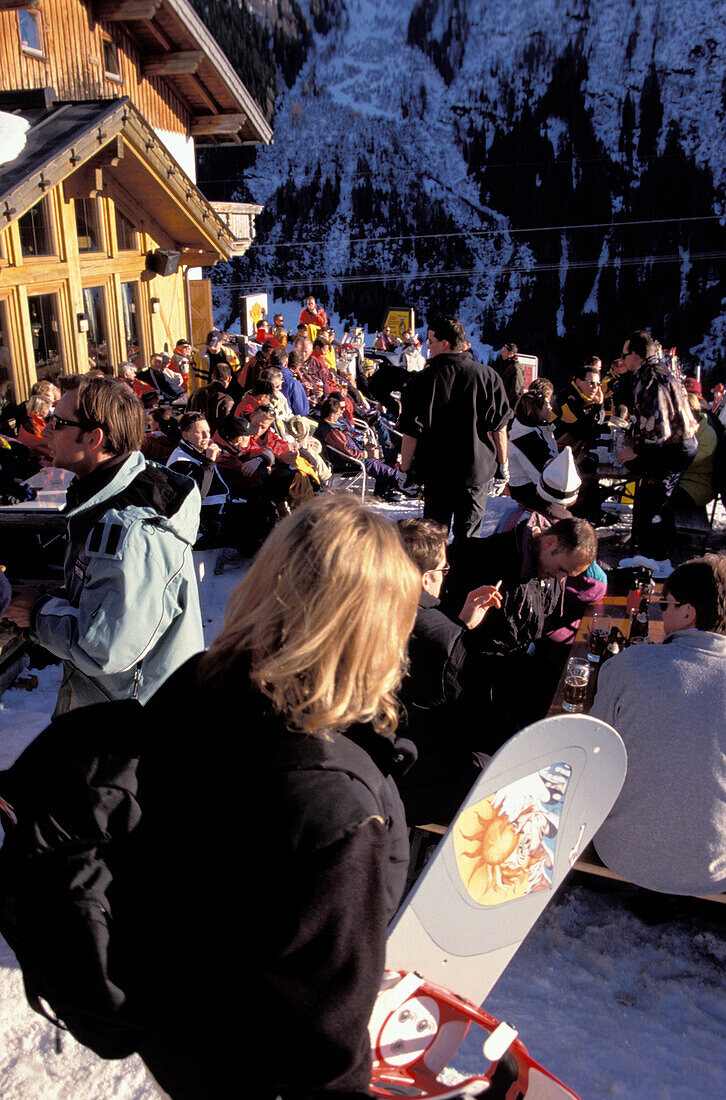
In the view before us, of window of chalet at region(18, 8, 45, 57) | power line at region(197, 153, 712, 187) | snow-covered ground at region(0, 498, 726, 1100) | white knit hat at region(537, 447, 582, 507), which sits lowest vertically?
snow-covered ground at region(0, 498, 726, 1100)

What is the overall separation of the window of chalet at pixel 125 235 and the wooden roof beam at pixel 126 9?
3470 mm

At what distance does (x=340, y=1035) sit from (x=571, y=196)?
113ft

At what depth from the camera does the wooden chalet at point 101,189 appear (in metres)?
7.82

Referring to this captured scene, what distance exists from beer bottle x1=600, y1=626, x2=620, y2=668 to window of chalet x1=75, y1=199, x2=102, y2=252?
8.75 m

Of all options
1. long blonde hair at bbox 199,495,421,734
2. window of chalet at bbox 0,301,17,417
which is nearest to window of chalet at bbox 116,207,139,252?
window of chalet at bbox 0,301,17,417

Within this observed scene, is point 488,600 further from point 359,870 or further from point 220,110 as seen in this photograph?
point 220,110

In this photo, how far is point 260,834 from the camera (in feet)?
3.25

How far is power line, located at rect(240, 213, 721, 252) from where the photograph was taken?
2883cm

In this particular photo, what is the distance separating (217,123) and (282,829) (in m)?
15.9

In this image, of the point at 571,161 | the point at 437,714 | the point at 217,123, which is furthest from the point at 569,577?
the point at 571,161

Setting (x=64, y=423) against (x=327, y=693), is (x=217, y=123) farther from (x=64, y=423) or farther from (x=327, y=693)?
(x=327, y=693)

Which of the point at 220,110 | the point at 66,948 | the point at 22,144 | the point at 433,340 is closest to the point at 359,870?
the point at 66,948

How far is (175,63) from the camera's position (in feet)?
40.0

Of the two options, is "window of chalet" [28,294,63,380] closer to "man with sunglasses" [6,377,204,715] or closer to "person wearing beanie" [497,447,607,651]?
"person wearing beanie" [497,447,607,651]
